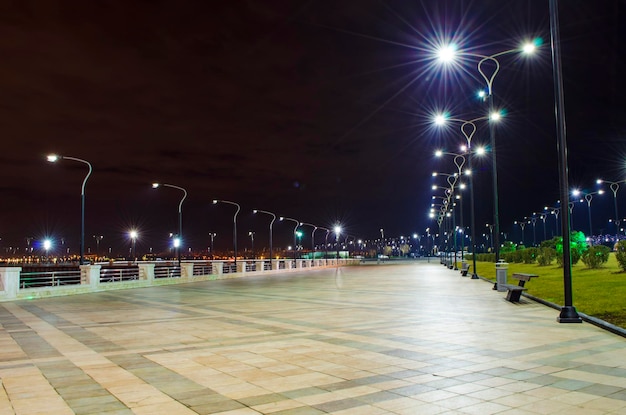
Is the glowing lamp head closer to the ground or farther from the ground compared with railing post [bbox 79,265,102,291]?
farther from the ground

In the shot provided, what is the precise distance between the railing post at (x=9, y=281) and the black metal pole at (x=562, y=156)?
792 inches

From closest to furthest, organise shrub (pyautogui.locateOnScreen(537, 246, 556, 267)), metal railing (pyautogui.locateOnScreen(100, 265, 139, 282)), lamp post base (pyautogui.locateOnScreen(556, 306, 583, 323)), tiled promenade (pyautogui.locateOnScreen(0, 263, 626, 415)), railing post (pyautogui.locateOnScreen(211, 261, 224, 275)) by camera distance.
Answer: tiled promenade (pyautogui.locateOnScreen(0, 263, 626, 415)), lamp post base (pyautogui.locateOnScreen(556, 306, 583, 323)), metal railing (pyautogui.locateOnScreen(100, 265, 139, 282)), railing post (pyautogui.locateOnScreen(211, 261, 224, 275)), shrub (pyautogui.locateOnScreen(537, 246, 556, 267))

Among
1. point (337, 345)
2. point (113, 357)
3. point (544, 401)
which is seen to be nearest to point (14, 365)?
point (113, 357)

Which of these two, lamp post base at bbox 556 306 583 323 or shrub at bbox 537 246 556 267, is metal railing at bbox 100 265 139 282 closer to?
lamp post base at bbox 556 306 583 323

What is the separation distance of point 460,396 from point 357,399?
50.7 inches

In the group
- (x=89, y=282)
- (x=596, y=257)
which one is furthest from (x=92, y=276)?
(x=596, y=257)

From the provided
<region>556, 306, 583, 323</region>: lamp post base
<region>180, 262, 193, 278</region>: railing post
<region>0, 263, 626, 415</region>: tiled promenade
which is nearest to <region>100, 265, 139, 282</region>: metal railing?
<region>180, 262, 193, 278</region>: railing post

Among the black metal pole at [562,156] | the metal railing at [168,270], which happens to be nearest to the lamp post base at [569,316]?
the black metal pole at [562,156]

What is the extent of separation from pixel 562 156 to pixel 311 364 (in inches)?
356

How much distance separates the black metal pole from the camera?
45.2 feet

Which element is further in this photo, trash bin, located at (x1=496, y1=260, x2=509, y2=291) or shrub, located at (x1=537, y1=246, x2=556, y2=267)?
shrub, located at (x1=537, y1=246, x2=556, y2=267)

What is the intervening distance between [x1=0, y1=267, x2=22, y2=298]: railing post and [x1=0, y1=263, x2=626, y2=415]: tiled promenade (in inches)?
303

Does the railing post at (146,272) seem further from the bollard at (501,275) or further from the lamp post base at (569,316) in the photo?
the lamp post base at (569,316)

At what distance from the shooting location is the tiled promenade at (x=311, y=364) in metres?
6.57
